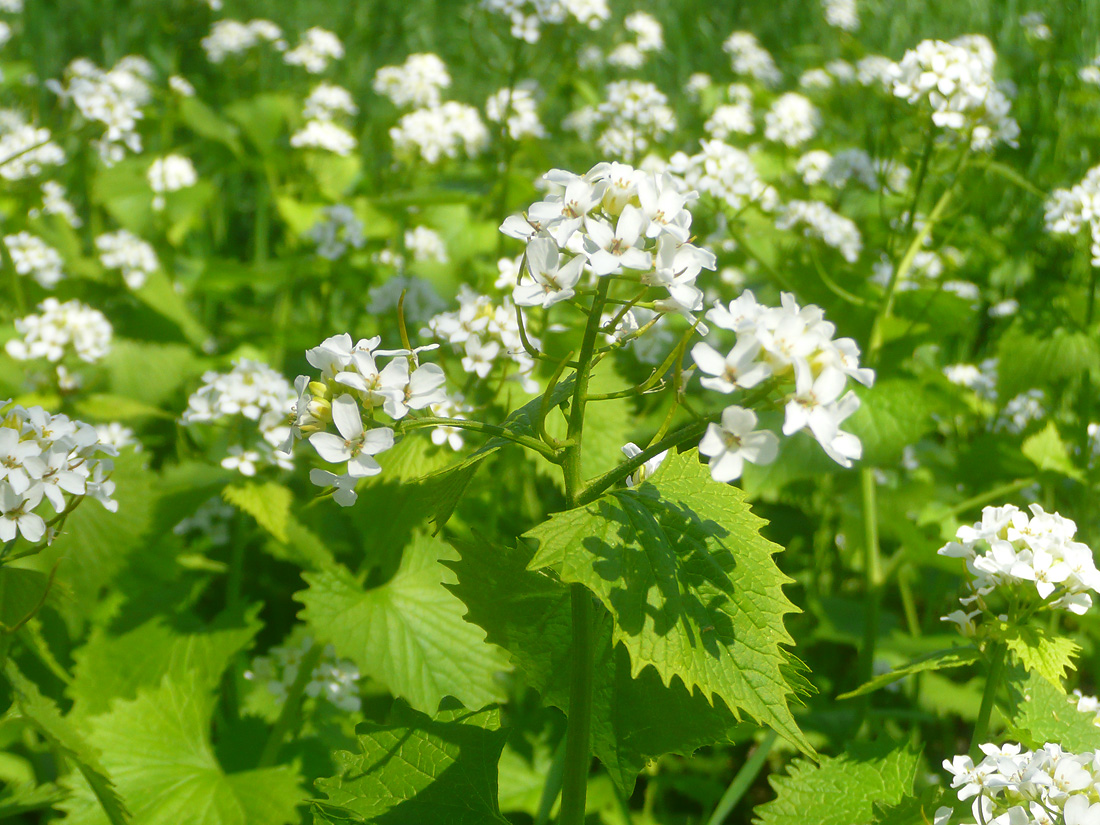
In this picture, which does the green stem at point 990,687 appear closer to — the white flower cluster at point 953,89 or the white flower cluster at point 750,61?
the white flower cluster at point 953,89

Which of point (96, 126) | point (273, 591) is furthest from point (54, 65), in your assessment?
point (273, 591)

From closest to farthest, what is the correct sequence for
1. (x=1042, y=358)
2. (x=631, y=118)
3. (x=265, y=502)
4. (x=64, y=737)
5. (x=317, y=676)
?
(x=64, y=737) → (x=265, y=502) → (x=317, y=676) → (x=1042, y=358) → (x=631, y=118)

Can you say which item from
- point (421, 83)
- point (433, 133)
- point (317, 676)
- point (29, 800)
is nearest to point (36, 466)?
point (29, 800)

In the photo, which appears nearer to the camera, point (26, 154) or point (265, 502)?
point (265, 502)

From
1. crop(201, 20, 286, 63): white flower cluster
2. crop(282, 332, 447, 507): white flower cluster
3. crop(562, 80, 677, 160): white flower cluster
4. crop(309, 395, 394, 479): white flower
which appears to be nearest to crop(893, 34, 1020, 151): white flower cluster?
crop(562, 80, 677, 160): white flower cluster

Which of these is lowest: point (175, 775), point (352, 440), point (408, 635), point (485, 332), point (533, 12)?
point (175, 775)

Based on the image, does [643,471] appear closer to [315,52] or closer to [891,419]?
[891,419]

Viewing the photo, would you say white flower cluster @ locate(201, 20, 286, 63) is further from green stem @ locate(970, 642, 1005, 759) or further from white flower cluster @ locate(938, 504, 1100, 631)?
green stem @ locate(970, 642, 1005, 759)
